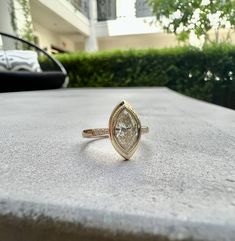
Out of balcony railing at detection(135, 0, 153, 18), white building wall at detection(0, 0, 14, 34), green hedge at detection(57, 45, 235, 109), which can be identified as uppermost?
balcony railing at detection(135, 0, 153, 18)

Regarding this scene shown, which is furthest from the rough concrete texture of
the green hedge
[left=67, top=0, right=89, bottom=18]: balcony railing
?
[left=67, top=0, right=89, bottom=18]: balcony railing

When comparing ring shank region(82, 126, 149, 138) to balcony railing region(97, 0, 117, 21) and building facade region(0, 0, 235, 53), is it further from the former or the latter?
balcony railing region(97, 0, 117, 21)

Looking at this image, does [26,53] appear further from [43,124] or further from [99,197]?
[99,197]

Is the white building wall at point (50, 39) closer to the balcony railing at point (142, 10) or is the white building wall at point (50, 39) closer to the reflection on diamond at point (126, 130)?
the balcony railing at point (142, 10)

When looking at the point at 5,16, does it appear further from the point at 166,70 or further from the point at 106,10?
the point at 106,10

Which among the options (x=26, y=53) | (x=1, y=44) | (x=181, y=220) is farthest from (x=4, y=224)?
(x=1, y=44)

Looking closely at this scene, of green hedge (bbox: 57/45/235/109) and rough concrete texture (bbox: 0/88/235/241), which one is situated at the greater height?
rough concrete texture (bbox: 0/88/235/241)
